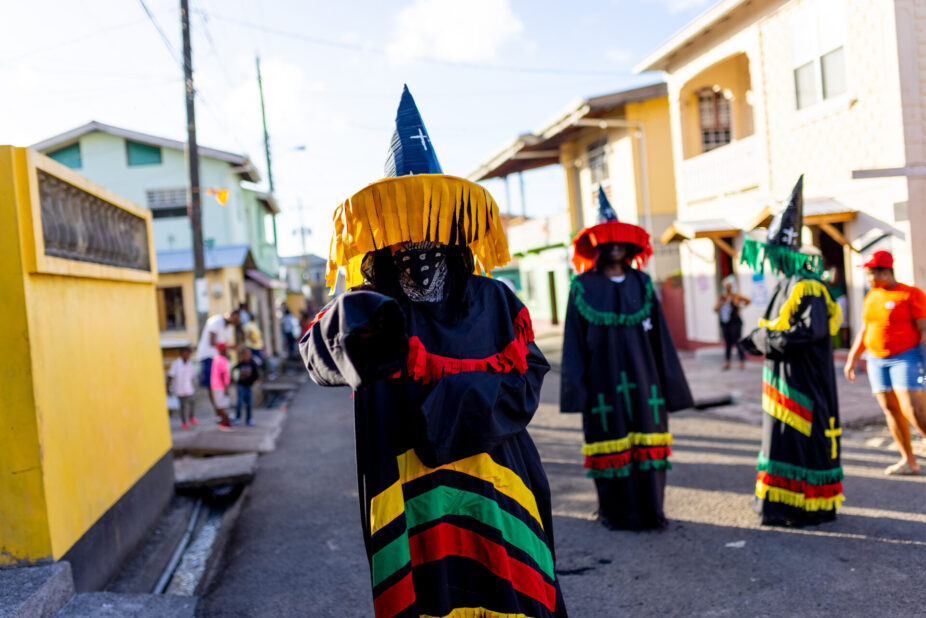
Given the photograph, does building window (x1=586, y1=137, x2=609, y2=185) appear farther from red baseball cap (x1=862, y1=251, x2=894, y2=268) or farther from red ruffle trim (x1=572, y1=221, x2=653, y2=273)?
red ruffle trim (x1=572, y1=221, x2=653, y2=273)

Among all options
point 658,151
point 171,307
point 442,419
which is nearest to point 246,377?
point 442,419

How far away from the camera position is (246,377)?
415 inches

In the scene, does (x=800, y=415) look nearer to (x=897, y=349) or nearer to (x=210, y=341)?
(x=897, y=349)

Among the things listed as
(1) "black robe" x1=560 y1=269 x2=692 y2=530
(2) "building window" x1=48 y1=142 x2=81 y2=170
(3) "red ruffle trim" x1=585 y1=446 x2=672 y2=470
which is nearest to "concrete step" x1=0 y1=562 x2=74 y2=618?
(1) "black robe" x1=560 y1=269 x2=692 y2=530

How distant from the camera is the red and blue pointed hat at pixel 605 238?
5121 mm

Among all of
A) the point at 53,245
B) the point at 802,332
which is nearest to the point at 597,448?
the point at 802,332

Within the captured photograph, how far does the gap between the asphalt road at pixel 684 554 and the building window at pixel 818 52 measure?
6285 millimetres

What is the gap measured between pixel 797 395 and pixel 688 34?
1130 centimetres

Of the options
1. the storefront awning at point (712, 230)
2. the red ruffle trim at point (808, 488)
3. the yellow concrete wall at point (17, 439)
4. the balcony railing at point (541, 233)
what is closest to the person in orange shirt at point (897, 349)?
the red ruffle trim at point (808, 488)

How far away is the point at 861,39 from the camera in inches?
404

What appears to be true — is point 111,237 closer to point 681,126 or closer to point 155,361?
point 155,361

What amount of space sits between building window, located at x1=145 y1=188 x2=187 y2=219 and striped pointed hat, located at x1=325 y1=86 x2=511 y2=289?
76.5 ft

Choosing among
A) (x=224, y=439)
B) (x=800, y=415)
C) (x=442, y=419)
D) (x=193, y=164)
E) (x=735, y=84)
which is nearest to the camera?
(x=442, y=419)

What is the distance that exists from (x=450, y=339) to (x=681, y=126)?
→ 14.5m
